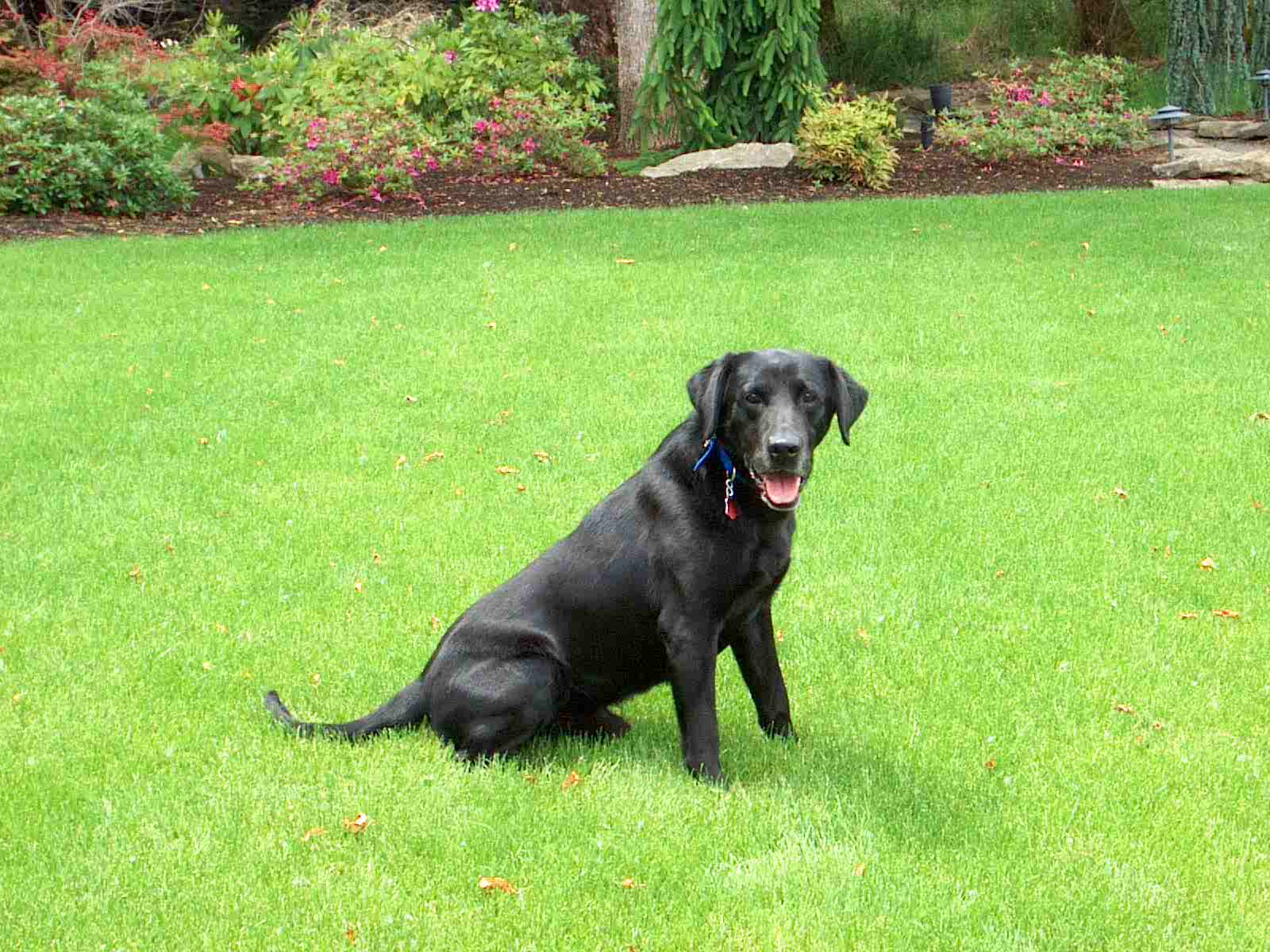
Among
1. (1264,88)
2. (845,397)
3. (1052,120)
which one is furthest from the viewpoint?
(1264,88)

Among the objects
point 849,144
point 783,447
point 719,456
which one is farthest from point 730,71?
point 783,447

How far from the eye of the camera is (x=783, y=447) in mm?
4055

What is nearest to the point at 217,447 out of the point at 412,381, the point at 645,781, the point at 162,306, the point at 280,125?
the point at 412,381

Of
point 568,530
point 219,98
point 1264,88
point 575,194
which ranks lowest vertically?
point 568,530

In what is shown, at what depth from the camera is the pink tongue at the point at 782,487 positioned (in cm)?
412

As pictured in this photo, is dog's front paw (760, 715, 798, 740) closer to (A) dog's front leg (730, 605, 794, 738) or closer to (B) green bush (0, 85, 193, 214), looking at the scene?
(A) dog's front leg (730, 605, 794, 738)

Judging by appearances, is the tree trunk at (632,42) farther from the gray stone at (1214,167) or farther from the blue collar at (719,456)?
the blue collar at (719,456)

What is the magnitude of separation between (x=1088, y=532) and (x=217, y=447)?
494 cm

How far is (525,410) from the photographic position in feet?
29.9

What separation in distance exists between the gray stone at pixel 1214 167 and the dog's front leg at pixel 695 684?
14.7 m

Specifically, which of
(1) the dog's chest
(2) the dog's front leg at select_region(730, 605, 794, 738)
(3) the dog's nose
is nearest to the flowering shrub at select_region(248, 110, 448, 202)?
(2) the dog's front leg at select_region(730, 605, 794, 738)

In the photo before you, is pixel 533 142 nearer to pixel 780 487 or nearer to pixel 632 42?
pixel 632 42

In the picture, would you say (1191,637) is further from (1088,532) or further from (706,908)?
(706,908)

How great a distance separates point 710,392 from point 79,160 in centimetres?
1259
